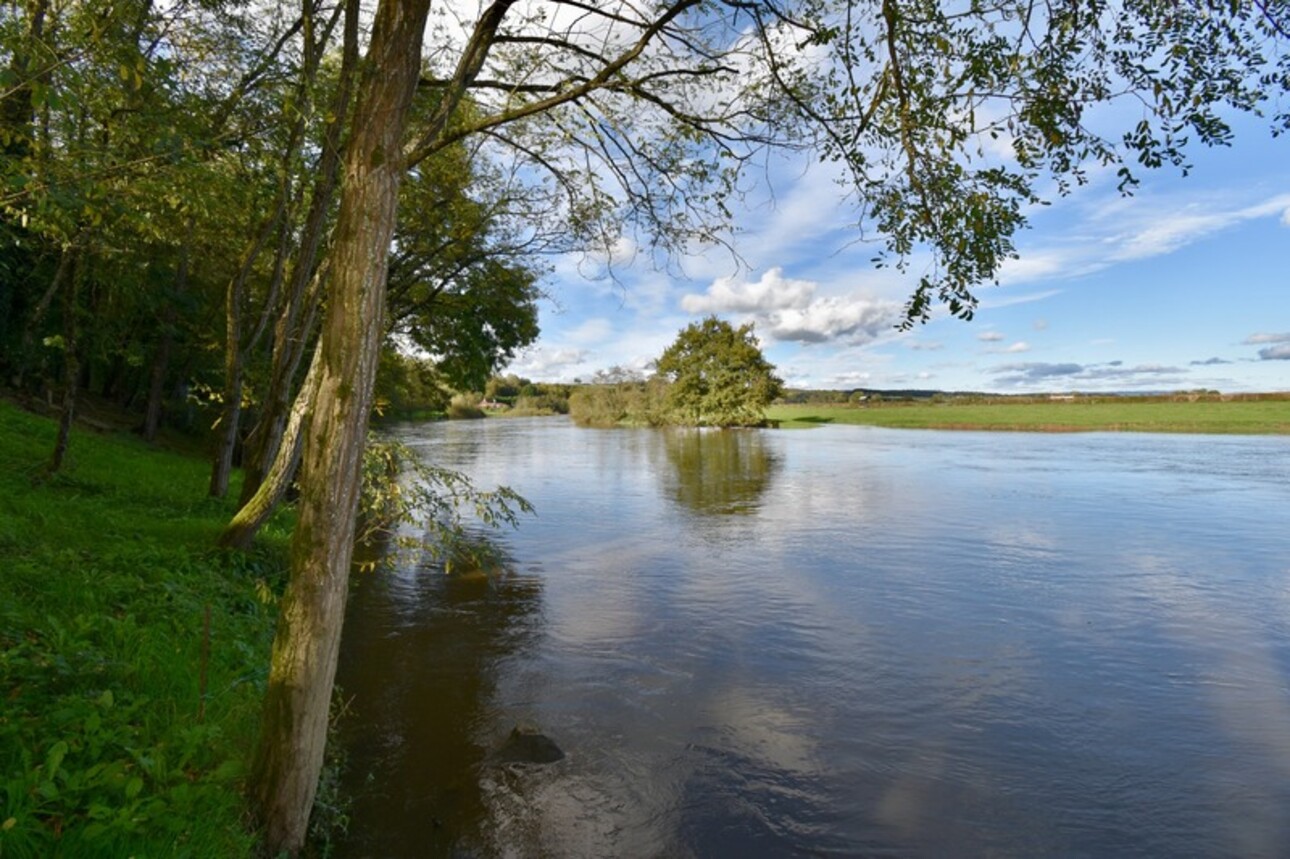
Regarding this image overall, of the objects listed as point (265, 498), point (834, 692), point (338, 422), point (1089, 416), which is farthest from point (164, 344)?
point (1089, 416)

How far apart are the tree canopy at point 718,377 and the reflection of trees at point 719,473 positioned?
17.1 metres

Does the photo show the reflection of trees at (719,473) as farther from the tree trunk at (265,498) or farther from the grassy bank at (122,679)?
the grassy bank at (122,679)

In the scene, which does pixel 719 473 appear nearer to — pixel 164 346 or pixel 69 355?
pixel 164 346

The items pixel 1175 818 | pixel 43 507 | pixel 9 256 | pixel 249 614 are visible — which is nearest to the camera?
pixel 1175 818

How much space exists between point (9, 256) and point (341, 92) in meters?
13.3

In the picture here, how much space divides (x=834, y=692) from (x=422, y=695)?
4529 mm

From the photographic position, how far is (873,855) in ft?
16.8

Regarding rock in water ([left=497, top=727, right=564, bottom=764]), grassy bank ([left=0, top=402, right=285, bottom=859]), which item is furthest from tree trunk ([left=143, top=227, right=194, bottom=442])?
rock in water ([left=497, top=727, right=564, bottom=764])

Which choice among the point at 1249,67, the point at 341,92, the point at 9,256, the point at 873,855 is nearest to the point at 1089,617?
the point at 873,855

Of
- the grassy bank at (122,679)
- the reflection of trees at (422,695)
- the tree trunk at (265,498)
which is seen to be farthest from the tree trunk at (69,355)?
the reflection of trees at (422,695)

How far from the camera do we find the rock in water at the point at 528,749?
6.19 meters

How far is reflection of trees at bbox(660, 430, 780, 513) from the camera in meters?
22.0

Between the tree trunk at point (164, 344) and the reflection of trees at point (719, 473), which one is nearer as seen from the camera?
the tree trunk at point (164, 344)

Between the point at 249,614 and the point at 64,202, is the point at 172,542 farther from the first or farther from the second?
the point at 64,202
